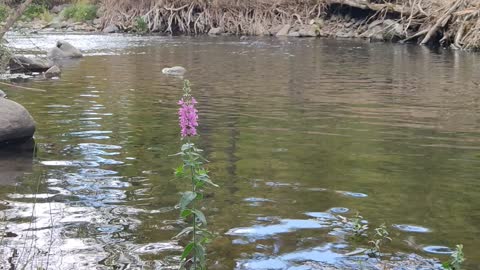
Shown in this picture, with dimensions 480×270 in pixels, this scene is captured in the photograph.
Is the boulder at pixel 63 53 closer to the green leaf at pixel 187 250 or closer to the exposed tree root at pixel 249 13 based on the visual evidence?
the exposed tree root at pixel 249 13

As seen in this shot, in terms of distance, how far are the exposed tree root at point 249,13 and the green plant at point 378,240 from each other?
2581 cm

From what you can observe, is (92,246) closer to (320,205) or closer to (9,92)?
(320,205)

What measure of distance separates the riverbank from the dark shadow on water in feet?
72.5

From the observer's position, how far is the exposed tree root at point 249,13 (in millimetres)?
31984

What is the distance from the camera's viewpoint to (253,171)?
7930mm

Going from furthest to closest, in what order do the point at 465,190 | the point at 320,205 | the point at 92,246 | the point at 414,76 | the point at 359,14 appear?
the point at 359,14 < the point at 414,76 < the point at 465,190 < the point at 320,205 < the point at 92,246

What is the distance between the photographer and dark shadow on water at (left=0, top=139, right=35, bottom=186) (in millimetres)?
7621

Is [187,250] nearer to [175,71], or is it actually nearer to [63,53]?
[175,71]

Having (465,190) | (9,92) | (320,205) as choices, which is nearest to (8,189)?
(320,205)

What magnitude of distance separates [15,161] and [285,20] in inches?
1284

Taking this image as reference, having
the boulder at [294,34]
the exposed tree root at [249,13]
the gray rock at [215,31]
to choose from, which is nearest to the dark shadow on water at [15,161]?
the exposed tree root at [249,13]

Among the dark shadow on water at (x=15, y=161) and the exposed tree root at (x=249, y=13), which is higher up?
the exposed tree root at (x=249, y=13)

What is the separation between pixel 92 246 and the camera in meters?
5.44

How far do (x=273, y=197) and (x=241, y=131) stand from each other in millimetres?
3558
